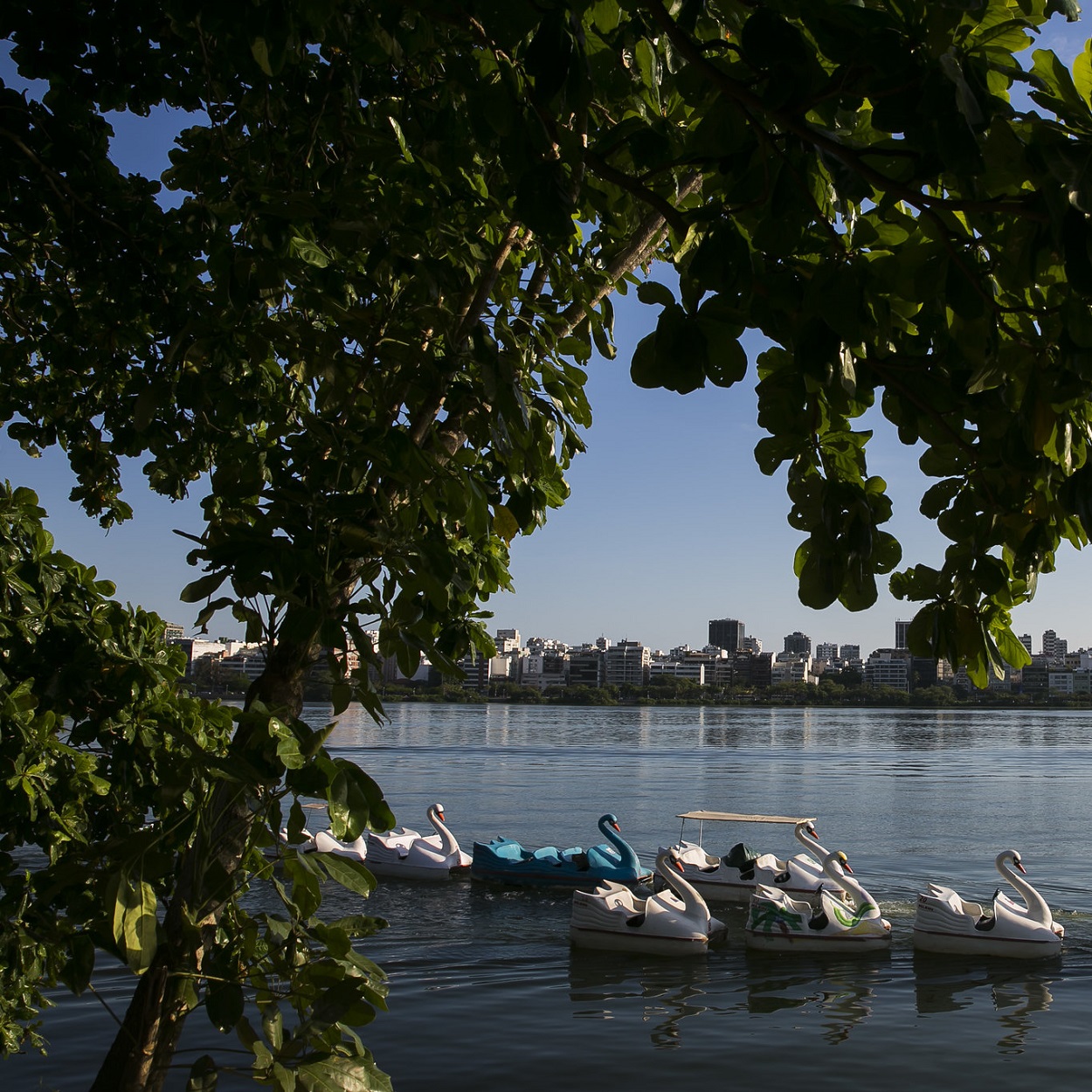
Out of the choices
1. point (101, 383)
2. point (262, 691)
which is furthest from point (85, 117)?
point (262, 691)

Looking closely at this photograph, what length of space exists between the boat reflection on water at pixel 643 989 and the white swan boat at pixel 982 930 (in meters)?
3.18

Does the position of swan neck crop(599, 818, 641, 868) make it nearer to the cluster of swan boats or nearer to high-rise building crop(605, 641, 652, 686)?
the cluster of swan boats

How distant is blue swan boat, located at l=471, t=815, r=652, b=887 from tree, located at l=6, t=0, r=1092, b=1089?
16.9m

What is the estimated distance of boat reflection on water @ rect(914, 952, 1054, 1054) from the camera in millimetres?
11875

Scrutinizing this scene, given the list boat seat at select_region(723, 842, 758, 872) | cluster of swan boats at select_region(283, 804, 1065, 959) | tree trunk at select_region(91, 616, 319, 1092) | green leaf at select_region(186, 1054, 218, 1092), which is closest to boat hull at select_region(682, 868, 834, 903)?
boat seat at select_region(723, 842, 758, 872)

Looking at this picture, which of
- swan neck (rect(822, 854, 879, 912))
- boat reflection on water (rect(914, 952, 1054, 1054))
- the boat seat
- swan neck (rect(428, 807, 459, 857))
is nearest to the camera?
boat reflection on water (rect(914, 952, 1054, 1054))

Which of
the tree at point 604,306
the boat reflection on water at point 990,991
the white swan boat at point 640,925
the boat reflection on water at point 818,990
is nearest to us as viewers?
the tree at point 604,306

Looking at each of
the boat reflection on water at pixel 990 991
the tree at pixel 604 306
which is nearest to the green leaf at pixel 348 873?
the tree at pixel 604 306

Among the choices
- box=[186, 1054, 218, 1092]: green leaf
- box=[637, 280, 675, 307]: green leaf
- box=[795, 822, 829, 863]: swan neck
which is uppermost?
box=[637, 280, 675, 307]: green leaf

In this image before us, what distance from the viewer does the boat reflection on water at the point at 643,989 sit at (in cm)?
1197

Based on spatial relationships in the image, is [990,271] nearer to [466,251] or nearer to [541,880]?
[466,251]

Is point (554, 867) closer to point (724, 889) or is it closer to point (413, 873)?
point (413, 873)

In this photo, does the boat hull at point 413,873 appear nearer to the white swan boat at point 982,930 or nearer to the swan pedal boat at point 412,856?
the swan pedal boat at point 412,856

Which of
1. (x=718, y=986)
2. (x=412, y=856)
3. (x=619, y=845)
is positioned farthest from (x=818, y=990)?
(x=412, y=856)
